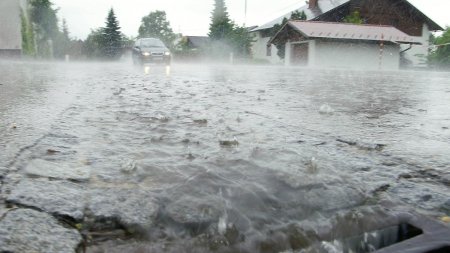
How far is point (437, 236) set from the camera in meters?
1.49

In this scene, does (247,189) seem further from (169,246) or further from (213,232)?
(169,246)

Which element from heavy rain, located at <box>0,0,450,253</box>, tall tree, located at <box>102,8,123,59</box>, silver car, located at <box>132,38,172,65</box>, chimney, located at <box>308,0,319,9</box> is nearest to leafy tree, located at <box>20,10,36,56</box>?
silver car, located at <box>132,38,172,65</box>

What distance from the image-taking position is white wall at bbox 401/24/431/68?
110 feet

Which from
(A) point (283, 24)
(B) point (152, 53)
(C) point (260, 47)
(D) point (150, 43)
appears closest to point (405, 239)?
(B) point (152, 53)

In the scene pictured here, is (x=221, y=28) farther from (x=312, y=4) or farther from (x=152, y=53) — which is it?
(x=152, y=53)

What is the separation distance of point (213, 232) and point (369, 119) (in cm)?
304

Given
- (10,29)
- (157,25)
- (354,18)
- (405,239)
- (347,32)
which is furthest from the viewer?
(157,25)

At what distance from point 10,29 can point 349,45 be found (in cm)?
2123

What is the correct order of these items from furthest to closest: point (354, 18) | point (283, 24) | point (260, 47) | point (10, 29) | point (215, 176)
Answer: point (260, 47) → point (283, 24) → point (354, 18) → point (10, 29) → point (215, 176)

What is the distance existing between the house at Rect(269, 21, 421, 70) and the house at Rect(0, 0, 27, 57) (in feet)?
56.1

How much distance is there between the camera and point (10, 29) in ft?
76.2

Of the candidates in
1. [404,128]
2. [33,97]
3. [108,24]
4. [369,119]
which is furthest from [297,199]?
[108,24]

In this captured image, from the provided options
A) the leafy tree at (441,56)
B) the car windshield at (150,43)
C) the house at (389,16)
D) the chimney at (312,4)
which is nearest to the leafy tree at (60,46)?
the house at (389,16)

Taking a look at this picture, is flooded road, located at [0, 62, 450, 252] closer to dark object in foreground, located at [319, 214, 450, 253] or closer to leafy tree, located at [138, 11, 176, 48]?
dark object in foreground, located at [319, 214, 450, 253]
